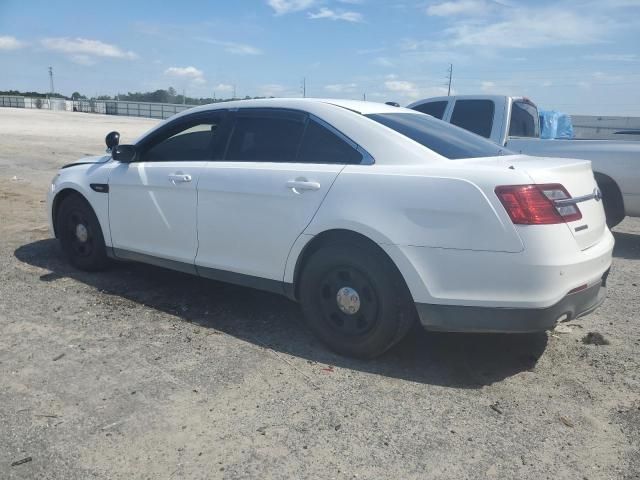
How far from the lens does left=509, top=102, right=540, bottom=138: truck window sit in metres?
8.81

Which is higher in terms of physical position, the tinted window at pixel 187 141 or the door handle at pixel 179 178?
the tinted window at pixel 187 141

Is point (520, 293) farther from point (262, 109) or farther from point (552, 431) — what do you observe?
point (262, 109)

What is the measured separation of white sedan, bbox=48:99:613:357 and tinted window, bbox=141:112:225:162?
0.01 metres

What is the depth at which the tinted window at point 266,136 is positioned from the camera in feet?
13.8

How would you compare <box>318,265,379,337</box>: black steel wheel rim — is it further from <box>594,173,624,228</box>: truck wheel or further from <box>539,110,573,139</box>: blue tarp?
<box>539,110,573,139</box>: blue tarp

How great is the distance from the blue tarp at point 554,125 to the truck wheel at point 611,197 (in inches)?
119

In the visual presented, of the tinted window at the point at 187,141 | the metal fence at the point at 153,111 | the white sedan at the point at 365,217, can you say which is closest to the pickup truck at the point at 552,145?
the metal fence at the point at 153,111

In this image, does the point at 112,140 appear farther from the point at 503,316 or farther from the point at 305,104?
the point at 503,316

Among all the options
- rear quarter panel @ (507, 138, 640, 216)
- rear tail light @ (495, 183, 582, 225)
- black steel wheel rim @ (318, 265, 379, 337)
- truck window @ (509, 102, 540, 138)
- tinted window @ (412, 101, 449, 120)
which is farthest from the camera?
tinted window @ (412, 101, 449, 120)

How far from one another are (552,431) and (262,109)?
2.90 metres

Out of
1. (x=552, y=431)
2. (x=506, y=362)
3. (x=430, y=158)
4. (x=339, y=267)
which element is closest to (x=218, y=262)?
(x=339, y=267)

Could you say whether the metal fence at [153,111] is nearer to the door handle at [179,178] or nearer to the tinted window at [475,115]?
the tinted window at [475,115]

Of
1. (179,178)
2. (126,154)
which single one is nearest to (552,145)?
(179,178)

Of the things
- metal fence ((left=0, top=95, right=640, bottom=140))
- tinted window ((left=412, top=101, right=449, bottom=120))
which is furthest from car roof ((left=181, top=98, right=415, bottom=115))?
metal fence ((left=0, top=95, right=640, bottom=140))
